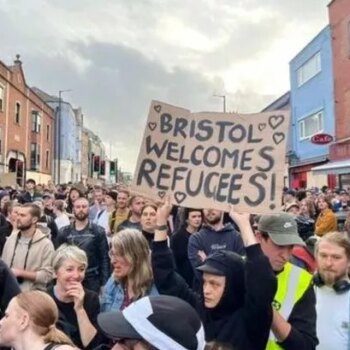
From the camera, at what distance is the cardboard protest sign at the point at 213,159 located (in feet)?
11.6

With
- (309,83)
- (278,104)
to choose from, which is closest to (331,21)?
(309,83)

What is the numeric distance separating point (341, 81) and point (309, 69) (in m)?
5.77

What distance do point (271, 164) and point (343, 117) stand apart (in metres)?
25.7

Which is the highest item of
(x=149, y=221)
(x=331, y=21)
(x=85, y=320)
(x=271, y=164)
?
(x=331, y=21)

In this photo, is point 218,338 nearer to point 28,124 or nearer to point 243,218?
point 243,218

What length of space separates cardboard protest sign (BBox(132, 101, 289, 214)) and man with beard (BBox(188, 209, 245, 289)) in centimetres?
160

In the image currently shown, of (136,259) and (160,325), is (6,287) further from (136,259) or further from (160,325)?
(160,325)

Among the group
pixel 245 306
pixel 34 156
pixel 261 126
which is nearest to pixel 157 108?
pixel 261 126

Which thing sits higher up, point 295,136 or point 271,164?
point 295,136

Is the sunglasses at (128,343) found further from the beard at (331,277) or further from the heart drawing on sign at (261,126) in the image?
the beard at (331,277)

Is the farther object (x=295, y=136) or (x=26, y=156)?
(x=26, y=156)

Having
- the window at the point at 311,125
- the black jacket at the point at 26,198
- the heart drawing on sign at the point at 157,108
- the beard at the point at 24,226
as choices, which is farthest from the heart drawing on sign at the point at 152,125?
the window at the point at 311,125

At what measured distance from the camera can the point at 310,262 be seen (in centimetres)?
526

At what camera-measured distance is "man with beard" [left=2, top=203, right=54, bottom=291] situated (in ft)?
17.7
